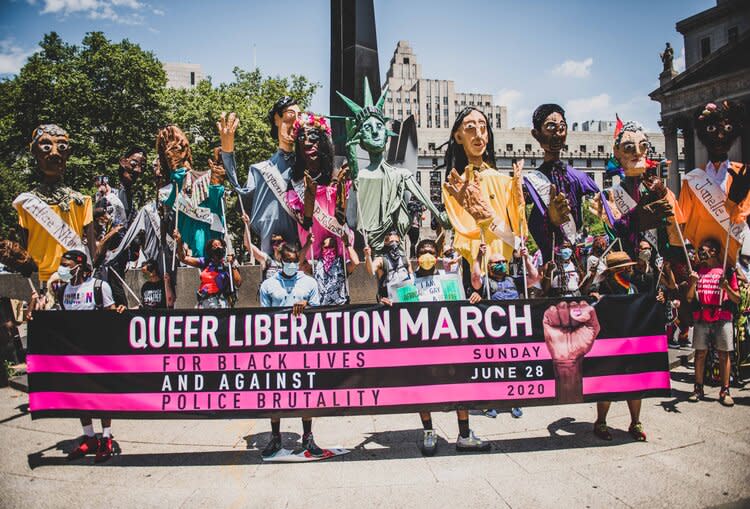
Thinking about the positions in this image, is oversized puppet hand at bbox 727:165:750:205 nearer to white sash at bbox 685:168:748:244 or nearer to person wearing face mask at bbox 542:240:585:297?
white sash at bbox 685:168:748:244

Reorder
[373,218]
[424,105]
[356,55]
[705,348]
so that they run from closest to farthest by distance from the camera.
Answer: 1. [705,348]
2. [373,218]
3. [356,55]
4. [424,105]

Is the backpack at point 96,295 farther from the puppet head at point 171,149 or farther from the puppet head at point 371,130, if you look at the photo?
the puppet head at point 371,130

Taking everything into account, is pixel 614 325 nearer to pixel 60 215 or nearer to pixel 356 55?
pixel 60 215

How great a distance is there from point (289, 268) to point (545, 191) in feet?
11.1

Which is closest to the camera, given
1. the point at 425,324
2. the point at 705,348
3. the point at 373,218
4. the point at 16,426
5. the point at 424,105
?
the point at 425,324

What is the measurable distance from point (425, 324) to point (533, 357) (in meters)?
1.14

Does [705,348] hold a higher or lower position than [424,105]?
lower

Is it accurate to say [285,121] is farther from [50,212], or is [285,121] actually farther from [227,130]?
[50,212]

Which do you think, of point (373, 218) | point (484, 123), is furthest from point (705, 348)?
point (373, 218)

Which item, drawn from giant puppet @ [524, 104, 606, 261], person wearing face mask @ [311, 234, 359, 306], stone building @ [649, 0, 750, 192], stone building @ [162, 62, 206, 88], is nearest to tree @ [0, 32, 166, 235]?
person wearing face mask @ [311, 234, 359, 306]

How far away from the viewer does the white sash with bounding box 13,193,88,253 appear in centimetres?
607

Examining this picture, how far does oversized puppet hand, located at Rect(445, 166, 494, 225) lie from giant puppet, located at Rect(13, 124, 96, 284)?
4.74 meters

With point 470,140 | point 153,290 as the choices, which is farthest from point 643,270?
point 153,290

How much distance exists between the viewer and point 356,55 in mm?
11031
